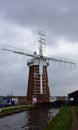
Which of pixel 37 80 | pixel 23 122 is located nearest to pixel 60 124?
pixel 23 122

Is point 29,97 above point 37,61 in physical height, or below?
below

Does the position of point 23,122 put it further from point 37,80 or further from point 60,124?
point 37,80

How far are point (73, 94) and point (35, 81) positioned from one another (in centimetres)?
1159

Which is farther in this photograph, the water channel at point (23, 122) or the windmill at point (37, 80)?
the windmill at point (37, 80)

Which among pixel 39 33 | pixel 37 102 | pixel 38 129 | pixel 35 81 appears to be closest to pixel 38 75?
pixel 35 81

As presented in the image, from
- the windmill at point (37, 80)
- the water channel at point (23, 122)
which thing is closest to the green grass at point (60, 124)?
the water channel at point (23, 122)

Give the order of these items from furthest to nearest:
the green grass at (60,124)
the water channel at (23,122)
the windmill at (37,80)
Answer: the windmill at (37,80)
the water channel at (23,122)
the green grass at (60,124)

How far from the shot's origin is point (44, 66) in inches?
3784

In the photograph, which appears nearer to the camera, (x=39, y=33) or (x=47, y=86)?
(x=47, y=86)

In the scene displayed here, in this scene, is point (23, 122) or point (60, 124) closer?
point (60, 124)

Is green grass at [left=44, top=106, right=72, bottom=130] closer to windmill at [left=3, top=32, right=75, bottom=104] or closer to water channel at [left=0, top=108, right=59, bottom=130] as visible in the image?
water channel at [left=0, top=108, right=59, bottom=130]

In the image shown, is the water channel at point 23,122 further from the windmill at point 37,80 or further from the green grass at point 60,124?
the windmill at point 37,80

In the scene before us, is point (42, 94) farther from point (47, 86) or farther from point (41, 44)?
point (41, 44)

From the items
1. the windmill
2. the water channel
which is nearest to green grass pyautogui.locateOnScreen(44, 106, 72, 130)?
the water channel
